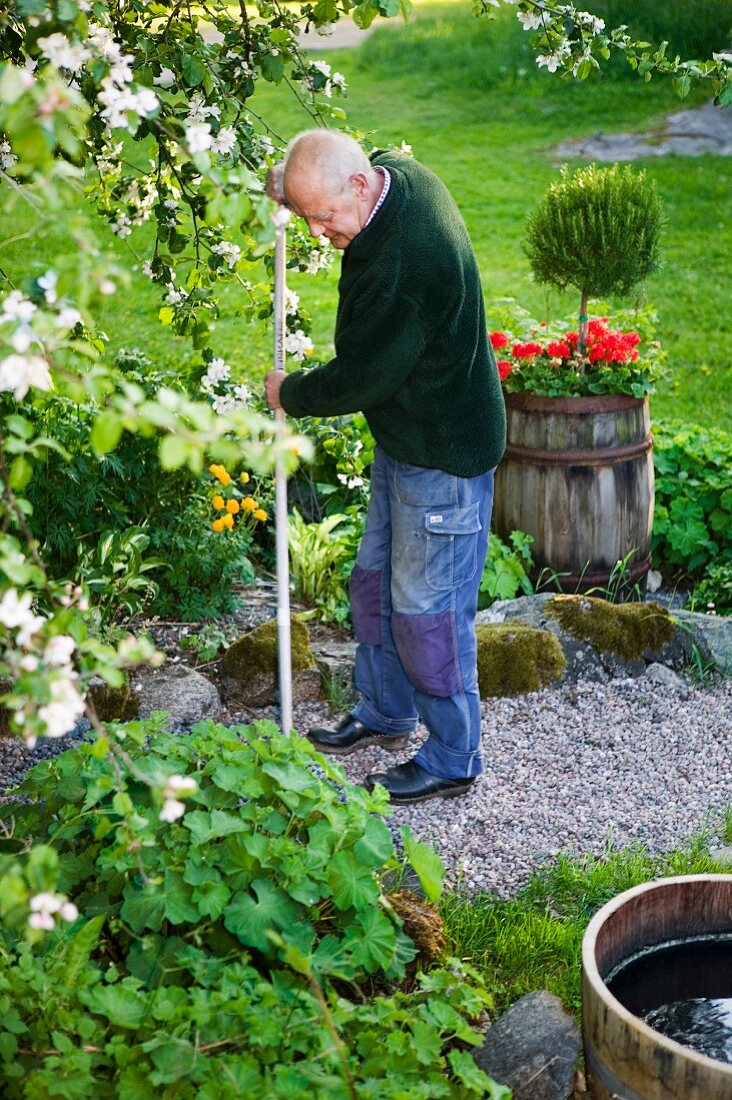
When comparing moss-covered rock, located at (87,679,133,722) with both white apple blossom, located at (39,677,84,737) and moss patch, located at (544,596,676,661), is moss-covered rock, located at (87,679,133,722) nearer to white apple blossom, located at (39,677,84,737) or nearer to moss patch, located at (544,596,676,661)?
moss patch, located at (544,596,676,661)

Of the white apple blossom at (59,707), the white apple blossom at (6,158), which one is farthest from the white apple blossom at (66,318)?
the white apple blossom at (6,158)

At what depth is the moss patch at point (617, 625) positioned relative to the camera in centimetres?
441

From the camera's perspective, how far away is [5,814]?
2.79 metres

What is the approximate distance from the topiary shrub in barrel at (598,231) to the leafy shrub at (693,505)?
81 cm

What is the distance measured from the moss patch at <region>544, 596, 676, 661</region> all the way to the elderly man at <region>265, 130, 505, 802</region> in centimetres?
84

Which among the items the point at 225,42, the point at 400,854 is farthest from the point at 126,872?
the point at 225,42

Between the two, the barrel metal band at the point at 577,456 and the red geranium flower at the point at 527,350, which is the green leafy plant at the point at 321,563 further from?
the red geranium flower at the point at 527,350

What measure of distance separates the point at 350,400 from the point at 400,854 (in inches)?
46.1

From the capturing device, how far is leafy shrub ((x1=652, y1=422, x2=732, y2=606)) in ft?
17.1

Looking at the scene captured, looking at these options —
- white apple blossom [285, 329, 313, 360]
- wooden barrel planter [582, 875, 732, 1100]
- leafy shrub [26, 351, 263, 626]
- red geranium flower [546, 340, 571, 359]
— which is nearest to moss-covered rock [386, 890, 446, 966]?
wooden barrel planter [582, 875, 732, 1100]

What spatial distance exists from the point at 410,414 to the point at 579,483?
5.49 feet

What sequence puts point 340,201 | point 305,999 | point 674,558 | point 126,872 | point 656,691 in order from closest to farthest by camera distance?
point 305,999
point 126,872
point 340,201
point 656,691
point 674,558

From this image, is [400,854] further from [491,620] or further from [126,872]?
[491,620]

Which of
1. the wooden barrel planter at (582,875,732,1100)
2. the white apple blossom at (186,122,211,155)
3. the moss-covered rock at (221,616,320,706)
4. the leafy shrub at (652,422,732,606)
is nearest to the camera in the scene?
the white apple blossom at (186,122,211,155)
